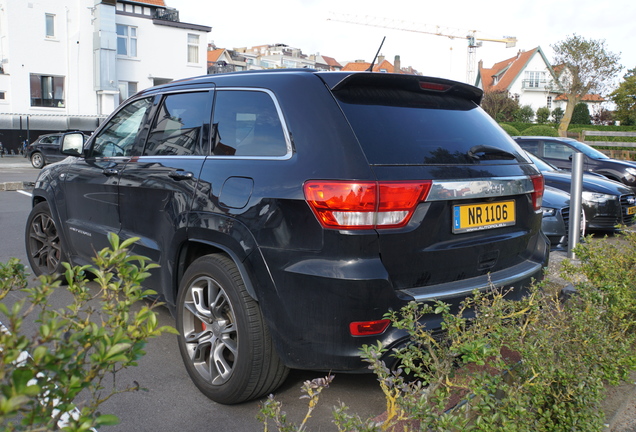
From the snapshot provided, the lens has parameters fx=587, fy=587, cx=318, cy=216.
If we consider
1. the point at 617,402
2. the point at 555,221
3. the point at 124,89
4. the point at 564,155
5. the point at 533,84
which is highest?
the point at 533,84

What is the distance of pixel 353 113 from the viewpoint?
3084mm

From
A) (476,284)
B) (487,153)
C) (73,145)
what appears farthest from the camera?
(73,145)

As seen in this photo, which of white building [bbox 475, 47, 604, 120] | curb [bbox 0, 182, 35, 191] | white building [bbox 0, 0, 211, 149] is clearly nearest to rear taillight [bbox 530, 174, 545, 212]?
curb [bbox 0, 182, 35, 191]

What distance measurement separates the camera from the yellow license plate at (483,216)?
123 inches

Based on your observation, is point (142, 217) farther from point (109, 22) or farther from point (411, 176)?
point (109, 22)

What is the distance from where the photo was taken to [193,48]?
3866 centimetres

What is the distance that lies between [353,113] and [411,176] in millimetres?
464

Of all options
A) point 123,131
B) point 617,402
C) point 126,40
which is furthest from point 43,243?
point 126,40

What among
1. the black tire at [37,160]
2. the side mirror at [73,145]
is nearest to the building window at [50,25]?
the black tire at [37,160]

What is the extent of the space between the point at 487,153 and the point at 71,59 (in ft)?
113

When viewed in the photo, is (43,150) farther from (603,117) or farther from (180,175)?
(603,117)

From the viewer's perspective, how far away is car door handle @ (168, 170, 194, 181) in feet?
11.9

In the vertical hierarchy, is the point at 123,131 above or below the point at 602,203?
above

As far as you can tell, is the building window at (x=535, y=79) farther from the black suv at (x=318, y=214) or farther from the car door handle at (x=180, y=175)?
the car door handle at (x=180, y=175)
